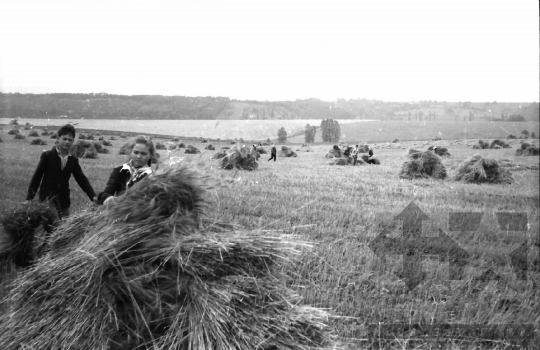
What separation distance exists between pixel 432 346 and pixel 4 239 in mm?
4994

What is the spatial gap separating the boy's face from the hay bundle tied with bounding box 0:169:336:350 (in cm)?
231

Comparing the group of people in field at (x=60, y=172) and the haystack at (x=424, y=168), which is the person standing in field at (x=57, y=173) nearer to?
the group of people in field at (x=60, y=172)

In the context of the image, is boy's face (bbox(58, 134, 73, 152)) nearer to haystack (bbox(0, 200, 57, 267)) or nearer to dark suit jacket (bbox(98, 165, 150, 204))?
haystack (bbox(0, 200, 57, 267))

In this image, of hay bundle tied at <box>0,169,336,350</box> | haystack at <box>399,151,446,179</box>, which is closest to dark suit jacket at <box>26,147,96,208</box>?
hay bundle tied at <box>0,169,336,350</box>

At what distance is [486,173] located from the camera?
53.6 feet

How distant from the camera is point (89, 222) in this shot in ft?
11.5

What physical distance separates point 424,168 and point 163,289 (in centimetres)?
1707

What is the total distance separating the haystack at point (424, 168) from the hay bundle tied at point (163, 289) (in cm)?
1581

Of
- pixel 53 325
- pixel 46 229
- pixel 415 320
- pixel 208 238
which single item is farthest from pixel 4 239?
pixel 415 320

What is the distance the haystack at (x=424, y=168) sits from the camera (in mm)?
17609

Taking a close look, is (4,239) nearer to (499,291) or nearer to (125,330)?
(125,330)

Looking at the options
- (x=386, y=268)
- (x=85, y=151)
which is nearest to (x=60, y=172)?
(x=386, y=268)

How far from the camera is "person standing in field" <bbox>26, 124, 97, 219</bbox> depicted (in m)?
5.12

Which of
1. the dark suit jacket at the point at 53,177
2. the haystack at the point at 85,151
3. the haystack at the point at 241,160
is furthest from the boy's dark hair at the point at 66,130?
the haystack at the point at 85,151
